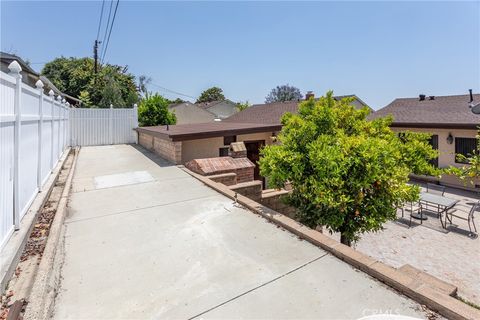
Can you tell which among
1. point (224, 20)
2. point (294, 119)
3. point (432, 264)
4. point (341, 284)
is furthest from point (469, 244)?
point (224, 20)

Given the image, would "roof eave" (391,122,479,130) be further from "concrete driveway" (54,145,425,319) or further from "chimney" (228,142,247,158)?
"concrete driveway" (54,145,425,319)

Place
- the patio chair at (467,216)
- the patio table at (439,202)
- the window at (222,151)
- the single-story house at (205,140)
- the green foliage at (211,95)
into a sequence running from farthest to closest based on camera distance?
the green foliage at (211,95) < the window at (222,151) < the single-story house at (205,140) < the patio table at (439,202) < the patio chair at (467,216)

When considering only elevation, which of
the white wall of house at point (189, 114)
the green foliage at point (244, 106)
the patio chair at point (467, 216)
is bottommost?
the patio chair at point (467, 216)

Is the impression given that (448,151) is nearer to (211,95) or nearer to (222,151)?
(222,151)

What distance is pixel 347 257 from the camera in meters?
3.14

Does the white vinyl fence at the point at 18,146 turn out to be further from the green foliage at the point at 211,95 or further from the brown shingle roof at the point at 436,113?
the green foliage at the point at 211,95

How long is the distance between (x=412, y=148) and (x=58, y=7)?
522 inches

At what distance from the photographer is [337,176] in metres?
4.52

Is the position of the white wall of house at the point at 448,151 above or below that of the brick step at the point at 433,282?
above

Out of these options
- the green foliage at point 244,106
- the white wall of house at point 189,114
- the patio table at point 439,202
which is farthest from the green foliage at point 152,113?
the green foliage at point 244,106

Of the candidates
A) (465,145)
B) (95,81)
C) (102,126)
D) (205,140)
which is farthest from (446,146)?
(95,81)

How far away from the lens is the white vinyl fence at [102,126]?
1481cm

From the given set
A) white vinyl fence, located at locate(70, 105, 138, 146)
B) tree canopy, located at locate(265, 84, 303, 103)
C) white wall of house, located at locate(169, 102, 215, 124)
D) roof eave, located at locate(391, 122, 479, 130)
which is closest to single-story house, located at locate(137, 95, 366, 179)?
white vinyl fence, located at locate(70, 105, 138, 146)

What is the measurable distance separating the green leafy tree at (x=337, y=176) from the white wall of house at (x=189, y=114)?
25.8m
